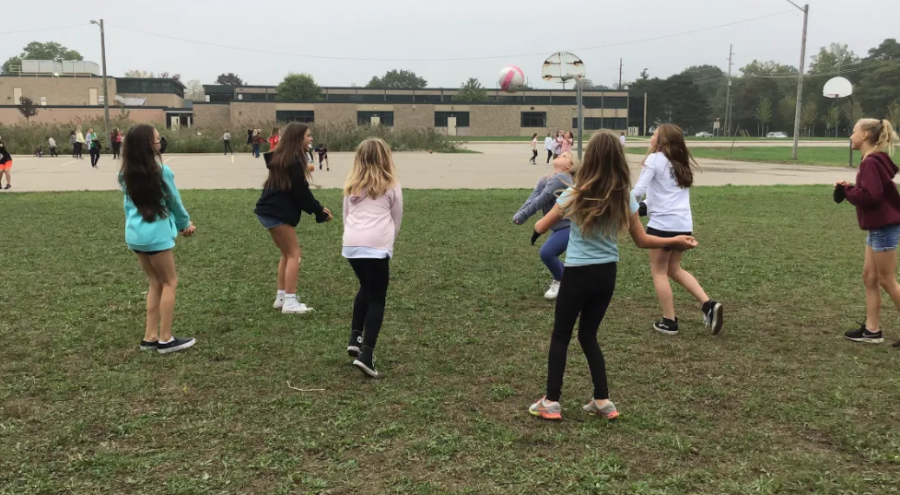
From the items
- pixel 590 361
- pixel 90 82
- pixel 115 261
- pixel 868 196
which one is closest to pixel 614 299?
pixel 868 196

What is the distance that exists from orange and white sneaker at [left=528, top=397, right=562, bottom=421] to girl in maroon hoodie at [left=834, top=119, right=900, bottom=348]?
301cm

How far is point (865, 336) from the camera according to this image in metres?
5.47

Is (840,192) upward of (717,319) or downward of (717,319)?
upward

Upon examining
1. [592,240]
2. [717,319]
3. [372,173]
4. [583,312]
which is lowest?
[717,319]

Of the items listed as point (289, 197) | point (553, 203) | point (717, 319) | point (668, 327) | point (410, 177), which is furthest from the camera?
point (410, 177)

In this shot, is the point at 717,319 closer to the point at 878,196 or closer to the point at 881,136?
the point at 878,196

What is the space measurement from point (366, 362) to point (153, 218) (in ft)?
6.52

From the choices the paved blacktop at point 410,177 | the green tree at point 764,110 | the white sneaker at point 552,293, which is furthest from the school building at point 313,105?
the white sneaker at point 552,293

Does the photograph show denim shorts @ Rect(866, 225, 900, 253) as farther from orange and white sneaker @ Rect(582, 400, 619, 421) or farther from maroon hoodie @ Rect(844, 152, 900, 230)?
orange and white sneaker @ Rect(582, 400, 619, 421)

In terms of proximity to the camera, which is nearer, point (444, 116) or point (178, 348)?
point (178, 348)

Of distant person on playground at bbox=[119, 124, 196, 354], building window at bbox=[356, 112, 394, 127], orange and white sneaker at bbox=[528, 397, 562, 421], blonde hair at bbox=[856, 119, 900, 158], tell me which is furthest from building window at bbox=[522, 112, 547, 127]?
orange and white sneaker at bbox=[528, 397, 562, 421]

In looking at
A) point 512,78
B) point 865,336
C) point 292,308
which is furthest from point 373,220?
point 512,78

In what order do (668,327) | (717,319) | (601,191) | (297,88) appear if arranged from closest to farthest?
(601,191)
(717,319)
(668,327)
(297,88)

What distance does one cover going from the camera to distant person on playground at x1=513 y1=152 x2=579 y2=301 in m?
5.36
